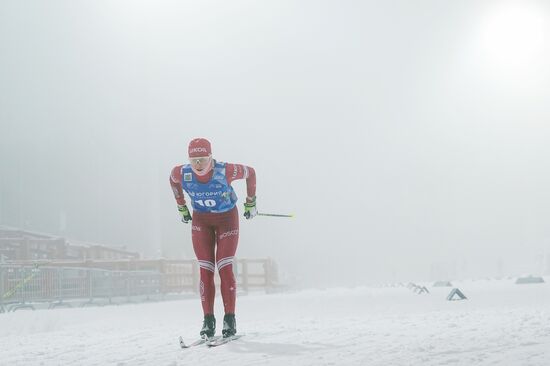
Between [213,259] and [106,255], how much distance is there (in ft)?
104

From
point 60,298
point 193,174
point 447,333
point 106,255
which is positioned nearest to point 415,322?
point 447,333

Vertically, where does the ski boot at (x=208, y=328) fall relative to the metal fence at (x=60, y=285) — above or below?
below

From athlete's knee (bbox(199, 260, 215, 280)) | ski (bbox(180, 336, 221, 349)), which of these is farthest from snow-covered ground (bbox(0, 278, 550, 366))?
athlete's knee (bbox(199, 260, 215, 280))

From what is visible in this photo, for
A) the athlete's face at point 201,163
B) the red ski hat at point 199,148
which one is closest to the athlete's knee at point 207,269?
the athlete's face at point 201,163

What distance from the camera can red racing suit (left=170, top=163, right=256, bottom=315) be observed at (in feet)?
20.5

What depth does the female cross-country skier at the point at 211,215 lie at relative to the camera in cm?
613

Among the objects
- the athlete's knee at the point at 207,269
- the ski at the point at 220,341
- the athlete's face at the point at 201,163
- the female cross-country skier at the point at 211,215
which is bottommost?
the ski at the point at 220,341

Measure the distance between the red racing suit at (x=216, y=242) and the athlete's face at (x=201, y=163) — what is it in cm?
8

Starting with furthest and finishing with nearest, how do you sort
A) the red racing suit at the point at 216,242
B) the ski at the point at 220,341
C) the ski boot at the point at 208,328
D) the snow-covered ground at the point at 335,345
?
the red racing suit at the point at 216,242 → the ski boot at the point at 208,328 → the ski at the point at 220,341 → the snow-covered ground at the point at 335,345

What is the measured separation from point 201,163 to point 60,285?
1384 centimetres

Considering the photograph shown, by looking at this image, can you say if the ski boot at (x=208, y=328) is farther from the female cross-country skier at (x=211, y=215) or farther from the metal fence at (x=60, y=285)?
the metal fence at (x=60, y=285)

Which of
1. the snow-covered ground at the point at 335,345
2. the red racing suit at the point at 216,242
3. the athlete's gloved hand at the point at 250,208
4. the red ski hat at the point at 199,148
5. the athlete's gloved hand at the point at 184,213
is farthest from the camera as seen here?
the athlete's gloved hand at the point at 184,213

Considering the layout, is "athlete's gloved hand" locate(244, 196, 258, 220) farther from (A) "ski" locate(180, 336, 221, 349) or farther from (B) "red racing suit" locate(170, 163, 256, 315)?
(A) "ski" locate(180, 336, 221, 349)

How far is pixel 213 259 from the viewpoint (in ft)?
21.1
